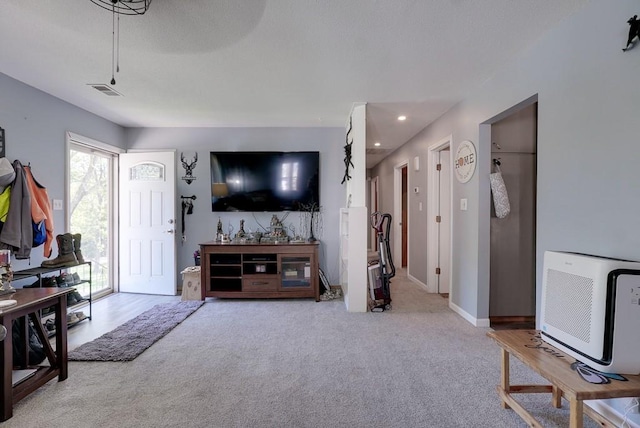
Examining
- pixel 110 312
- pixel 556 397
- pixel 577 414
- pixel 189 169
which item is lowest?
pixel 110 312

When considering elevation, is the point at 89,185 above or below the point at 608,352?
above

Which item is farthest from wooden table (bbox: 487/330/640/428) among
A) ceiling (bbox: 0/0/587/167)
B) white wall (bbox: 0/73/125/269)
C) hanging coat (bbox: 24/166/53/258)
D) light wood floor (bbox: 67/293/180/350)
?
white wall (bbox: 0/73/125/269)

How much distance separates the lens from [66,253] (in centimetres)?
318

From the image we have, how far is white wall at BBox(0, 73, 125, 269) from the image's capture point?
9.25 ft

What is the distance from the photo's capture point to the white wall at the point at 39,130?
282cm

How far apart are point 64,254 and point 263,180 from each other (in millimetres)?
2356

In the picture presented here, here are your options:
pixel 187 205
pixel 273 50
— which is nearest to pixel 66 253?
pixel 187 205

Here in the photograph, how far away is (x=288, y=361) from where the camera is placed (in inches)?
91.9

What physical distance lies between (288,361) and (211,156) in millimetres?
3117

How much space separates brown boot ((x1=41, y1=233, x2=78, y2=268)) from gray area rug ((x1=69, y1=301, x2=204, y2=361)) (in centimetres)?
86

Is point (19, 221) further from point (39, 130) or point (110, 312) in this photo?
point (110, 312)

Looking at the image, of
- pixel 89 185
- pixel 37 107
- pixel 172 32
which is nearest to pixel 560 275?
pixel 172 32

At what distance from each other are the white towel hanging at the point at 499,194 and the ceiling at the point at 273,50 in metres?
0.92

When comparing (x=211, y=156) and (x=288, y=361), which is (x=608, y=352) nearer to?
(x=288, y=361)
